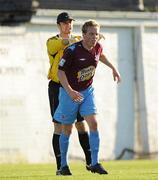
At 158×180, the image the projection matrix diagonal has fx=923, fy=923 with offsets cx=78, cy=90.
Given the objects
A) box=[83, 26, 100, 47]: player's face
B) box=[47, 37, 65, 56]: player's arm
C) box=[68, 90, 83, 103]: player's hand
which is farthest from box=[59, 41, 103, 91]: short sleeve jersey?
box=[47, 37, 65, 56]: player's arm

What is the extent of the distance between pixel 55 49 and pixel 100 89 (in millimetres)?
9741

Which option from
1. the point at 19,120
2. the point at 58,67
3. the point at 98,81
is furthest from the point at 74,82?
the point at 98,81

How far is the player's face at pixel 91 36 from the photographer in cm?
1065

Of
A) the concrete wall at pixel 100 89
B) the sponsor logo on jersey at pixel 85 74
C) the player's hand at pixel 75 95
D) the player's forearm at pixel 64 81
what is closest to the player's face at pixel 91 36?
the sponsor logo on jersey at pixel 85 74

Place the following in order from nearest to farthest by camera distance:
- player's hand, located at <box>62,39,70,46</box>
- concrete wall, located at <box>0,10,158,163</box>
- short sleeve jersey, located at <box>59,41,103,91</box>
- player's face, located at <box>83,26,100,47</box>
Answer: player's face, located at <box>83,26,100,47</box> → short sleeve jersey, located at <box>59,41,103,91</box> → player's hand, located at <box>62,39,70,46</box> → concrete wall, located at <box>0,10,158,163</box>

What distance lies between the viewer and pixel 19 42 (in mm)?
20000

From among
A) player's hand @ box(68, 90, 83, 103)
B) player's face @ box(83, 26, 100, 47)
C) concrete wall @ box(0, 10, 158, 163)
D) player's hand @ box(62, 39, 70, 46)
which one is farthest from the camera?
concrete wall @ box(0, 10, 158, 163)

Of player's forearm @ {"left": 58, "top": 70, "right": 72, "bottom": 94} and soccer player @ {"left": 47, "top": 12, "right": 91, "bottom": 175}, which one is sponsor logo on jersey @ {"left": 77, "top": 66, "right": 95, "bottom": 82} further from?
soccer player @ {"left": 47, "top": 12, "right": 91, "bottom": 175}

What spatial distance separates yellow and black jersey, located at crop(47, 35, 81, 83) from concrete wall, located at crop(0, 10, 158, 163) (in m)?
7.92

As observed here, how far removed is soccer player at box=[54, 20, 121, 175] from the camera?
10711 millimetres

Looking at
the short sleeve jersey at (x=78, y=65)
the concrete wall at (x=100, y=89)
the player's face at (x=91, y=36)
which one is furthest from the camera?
the concrete wall at (x=100, y=89)

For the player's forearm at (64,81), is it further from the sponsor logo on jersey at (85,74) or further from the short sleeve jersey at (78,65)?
the sponsor logo on jersey at (85,74)

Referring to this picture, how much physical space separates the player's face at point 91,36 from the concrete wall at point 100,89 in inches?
355

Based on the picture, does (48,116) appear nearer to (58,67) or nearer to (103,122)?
(103,122)
